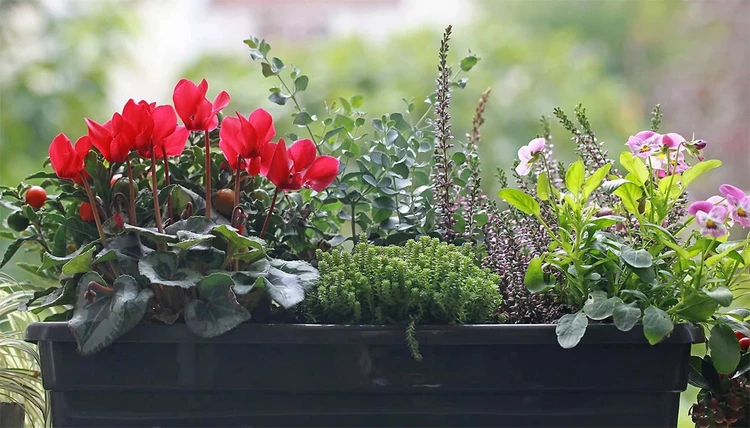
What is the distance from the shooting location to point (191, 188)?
2.76 ft

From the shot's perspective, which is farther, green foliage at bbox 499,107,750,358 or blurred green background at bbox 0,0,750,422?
blurred green background at bbox 0,0,750,422

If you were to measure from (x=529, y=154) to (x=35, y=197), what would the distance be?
1.96 ft

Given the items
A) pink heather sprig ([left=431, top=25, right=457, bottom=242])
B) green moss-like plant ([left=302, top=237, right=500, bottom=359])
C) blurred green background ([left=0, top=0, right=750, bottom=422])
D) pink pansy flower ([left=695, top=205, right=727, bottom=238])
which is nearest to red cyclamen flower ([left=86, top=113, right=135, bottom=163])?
green moss-like plant ([left=302, top=237, right=500, bottom=359])

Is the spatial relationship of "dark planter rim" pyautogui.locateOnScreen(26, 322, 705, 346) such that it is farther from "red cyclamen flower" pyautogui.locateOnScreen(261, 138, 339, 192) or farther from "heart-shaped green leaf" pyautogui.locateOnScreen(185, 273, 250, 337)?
"red cyclamen flower" pyautogui.locateOnScreen(261, 138, 339, 192)

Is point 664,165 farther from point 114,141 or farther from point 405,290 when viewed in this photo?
point 114,141

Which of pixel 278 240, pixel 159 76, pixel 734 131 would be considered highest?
pixel 159 76

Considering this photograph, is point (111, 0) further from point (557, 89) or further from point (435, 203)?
point (435, 203)

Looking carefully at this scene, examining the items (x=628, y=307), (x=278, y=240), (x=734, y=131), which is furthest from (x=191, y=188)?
(x=734, y=131)

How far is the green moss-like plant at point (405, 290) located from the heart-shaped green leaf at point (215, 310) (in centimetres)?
9

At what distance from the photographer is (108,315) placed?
641 mm

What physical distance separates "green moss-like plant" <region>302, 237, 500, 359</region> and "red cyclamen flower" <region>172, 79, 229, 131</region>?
0.69 ft

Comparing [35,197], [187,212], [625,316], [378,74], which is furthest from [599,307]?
[378,74]

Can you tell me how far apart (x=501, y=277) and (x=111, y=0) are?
364 cm

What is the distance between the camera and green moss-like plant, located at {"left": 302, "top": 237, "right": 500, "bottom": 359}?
2.20 feet
